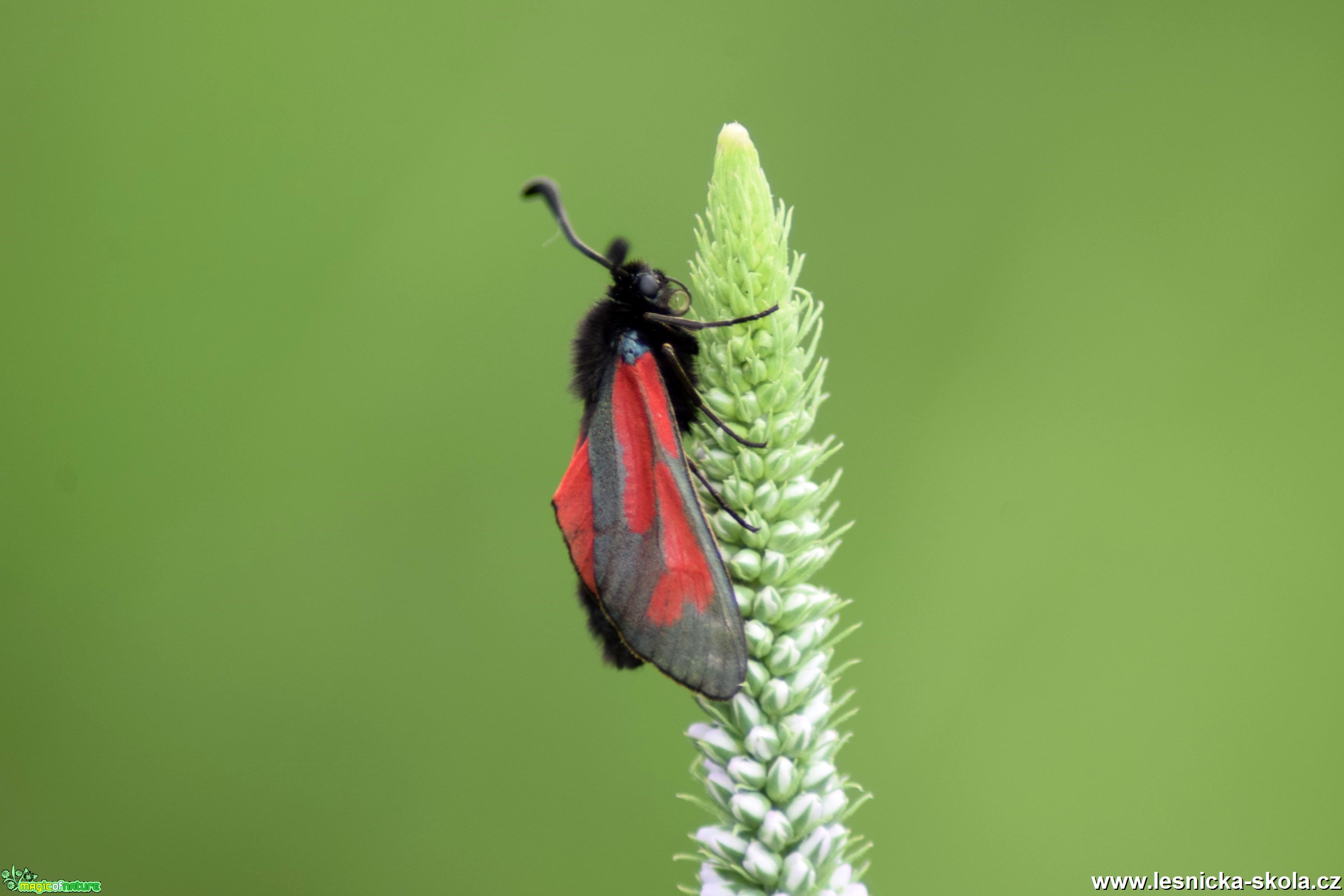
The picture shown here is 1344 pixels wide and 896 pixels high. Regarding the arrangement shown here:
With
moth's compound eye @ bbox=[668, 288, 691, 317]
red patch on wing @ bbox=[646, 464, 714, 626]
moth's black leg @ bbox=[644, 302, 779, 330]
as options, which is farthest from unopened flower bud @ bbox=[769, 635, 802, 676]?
moth's compound eye @ bbox=[668, 288, 691, 317]

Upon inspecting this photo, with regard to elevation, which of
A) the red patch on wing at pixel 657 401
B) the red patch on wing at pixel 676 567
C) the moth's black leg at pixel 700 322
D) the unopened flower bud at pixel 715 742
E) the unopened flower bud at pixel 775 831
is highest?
the moth's black leg at pixel 700 322

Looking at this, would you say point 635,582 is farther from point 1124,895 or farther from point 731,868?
point 1124,895

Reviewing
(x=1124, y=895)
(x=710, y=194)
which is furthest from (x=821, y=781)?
(x=1124, y=895)

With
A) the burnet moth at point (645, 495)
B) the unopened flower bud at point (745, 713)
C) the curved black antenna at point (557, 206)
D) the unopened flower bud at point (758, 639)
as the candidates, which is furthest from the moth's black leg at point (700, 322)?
the unopened flower bud at point (745, 713)

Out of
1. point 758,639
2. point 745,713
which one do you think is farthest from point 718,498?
point 745,713

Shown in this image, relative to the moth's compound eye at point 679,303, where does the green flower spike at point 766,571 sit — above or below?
below

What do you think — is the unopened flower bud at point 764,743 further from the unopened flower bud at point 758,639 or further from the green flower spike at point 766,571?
the unopened flower bud at point 758,639

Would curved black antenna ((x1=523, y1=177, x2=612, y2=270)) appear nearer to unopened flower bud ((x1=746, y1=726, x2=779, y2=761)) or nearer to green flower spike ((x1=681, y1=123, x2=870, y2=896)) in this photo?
green flower spike ((x1=681, y1=123, x2=870, y2=896))
